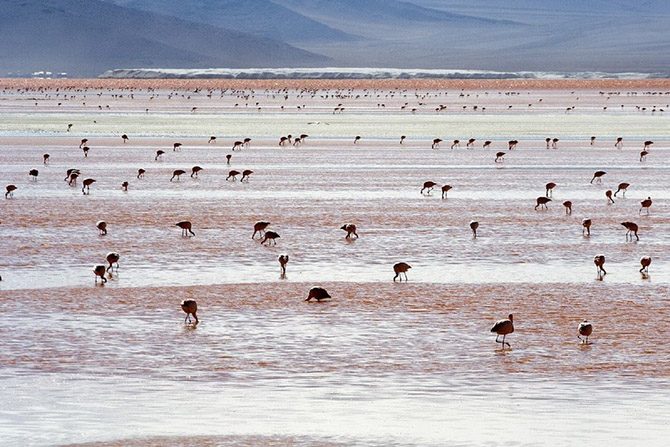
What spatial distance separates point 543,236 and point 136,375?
11.6 meters

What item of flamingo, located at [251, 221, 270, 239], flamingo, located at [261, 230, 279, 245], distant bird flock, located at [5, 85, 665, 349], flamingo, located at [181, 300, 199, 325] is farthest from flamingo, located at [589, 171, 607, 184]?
flamingo, located at [181, 300, 199, 325]

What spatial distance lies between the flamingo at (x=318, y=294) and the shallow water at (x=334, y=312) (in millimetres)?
231

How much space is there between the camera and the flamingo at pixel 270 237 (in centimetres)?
2128

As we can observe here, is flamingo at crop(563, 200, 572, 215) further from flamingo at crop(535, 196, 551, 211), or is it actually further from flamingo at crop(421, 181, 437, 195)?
flamingo at crop(421, 181, 437, 195)

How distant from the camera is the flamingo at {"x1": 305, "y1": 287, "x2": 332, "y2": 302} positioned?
54.1 ft

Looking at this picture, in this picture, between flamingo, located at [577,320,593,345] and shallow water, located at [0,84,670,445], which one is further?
flamingo, located at [577,320,593,345]

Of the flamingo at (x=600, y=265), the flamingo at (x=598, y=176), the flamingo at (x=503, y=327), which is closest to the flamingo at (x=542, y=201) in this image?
the flamingo at (x=598, y=176)

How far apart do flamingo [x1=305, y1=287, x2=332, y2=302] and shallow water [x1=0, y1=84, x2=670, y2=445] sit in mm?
231

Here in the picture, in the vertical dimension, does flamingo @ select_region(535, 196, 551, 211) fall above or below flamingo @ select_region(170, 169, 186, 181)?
below

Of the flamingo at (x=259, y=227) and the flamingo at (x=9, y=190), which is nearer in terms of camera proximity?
the flamingo at (x=259, y=227)

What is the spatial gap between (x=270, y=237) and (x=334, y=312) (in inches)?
218

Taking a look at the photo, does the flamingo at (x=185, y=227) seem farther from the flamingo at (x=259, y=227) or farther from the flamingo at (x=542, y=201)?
the flamingo at (x=542, y=201)

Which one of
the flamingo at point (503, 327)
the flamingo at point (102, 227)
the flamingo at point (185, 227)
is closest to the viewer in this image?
the flamingo at point (503, 327)

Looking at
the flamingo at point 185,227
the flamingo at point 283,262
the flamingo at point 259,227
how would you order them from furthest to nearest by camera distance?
the flamingo at point 185,227 → the flamingo at point 259,227 → the flamingo at point 283,262
